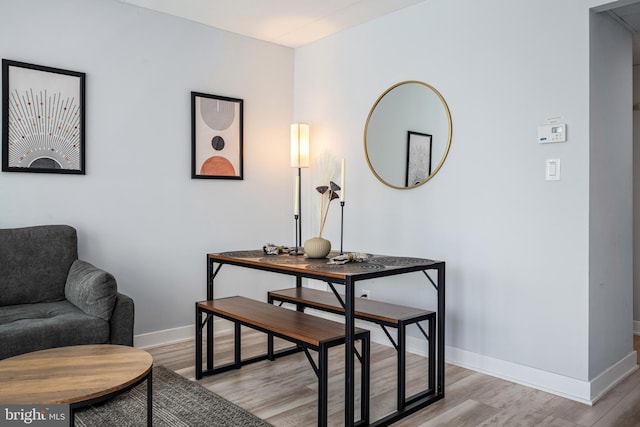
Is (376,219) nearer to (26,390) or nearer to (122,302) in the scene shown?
(122,302)

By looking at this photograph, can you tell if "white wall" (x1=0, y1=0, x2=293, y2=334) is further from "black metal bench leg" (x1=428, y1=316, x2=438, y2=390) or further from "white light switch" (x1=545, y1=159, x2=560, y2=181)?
"white light switch" (x1=545, y1=159, x2=560, y2=181)

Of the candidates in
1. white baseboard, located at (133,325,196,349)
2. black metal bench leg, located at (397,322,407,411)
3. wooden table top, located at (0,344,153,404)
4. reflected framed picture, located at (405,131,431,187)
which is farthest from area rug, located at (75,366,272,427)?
reflected framed picture, located at (405,131,431,187)

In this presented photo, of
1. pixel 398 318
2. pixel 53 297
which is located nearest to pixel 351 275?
pixel 398 318

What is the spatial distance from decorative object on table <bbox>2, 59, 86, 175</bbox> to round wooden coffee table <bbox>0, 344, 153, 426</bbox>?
4.68 ft

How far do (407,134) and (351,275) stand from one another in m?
1.54

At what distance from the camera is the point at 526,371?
2674 millimetres

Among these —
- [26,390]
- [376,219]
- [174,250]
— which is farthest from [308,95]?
[26,390]

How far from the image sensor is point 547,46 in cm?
257

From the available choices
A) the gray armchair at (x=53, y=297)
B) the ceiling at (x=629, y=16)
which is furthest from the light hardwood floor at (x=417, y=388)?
the ceiling at (x=629, y=16)

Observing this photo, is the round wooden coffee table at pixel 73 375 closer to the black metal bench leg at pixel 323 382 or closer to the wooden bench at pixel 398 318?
the black metal bench leg at pixel 323 382

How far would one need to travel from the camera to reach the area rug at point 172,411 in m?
2.16

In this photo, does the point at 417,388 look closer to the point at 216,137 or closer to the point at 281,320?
the point at 281,320

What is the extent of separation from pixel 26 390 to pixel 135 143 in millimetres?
2053

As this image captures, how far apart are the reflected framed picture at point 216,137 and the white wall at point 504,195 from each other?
109cm
